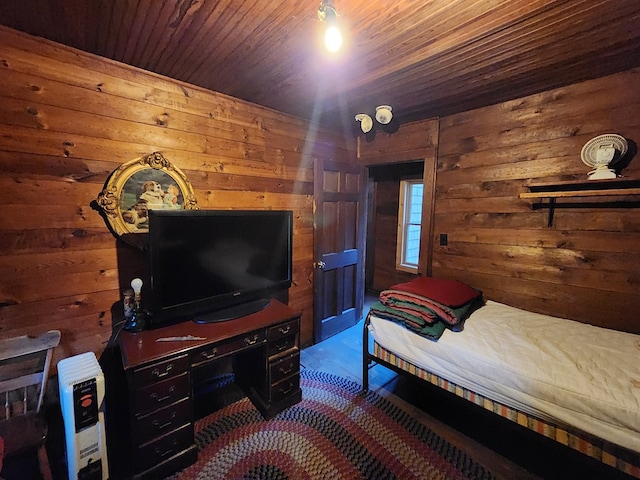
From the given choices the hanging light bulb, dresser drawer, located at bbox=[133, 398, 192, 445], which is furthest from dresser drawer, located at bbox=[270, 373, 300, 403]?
the hanging light bulb

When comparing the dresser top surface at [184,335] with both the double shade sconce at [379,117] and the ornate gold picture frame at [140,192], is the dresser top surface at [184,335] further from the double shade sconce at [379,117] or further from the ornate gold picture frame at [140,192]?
the double shade sconce at [379,117]

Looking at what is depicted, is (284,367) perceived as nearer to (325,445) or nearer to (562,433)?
(325,445)

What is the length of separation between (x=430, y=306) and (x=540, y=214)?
117cm

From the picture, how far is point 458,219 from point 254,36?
7.15 feet

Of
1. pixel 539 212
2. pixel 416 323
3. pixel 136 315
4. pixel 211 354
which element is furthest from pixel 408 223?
pixel 136 315

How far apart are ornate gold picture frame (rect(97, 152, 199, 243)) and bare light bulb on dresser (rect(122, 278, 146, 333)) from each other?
0.34m

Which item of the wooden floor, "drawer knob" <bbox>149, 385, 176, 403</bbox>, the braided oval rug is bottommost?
the braided oval rug

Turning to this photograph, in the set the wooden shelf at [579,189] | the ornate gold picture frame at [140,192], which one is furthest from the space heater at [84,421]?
the wooden shelf at [579,189]

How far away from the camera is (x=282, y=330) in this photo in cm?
200

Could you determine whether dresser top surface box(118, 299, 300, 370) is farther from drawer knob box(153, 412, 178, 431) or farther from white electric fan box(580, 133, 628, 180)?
white electric fan box(580, 133, 628, 180)

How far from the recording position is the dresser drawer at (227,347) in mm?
1641

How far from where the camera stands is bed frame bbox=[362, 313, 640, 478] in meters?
1.24

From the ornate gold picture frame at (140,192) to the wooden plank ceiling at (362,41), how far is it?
0.64 m

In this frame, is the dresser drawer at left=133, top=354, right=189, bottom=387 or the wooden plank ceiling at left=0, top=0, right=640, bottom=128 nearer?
the wooden plank ceiling at left=0, top=0, right=640, bottom=128
